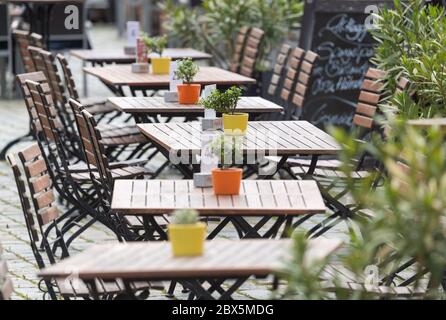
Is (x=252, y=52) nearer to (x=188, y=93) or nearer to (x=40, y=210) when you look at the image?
(x=188, y=93)

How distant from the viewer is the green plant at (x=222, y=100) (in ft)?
22.7

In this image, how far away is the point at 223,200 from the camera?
5.44m

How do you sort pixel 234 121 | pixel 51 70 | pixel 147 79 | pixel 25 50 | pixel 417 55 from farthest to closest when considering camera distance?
pixel 25 50 → pixel 51 70 → pixel 147 79 → pixel 417 55 → pixel 234 121

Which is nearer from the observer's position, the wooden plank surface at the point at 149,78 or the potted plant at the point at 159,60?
the wooden plank surface at the point at 149,78

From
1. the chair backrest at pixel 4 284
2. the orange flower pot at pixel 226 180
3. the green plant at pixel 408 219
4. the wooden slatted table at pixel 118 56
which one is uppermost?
the green plant at pixel 408 219

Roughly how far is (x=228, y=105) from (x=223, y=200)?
1.60 meters

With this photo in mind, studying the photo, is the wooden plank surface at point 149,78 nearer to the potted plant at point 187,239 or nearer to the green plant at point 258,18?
the green plant at point 258,18

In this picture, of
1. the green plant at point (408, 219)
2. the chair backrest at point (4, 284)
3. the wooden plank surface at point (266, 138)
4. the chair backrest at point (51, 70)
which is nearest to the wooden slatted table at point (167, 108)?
the wooden plank surface at point (266, 138)

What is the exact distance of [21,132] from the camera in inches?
499

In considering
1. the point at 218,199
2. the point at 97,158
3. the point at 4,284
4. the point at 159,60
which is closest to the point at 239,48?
the point at 159,60

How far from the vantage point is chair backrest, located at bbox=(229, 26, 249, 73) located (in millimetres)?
11578

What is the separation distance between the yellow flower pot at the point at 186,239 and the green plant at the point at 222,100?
2.59 m

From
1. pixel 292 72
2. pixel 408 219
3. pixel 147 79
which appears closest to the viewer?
pixel 408 219

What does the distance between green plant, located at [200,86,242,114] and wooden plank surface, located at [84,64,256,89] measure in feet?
7.81
